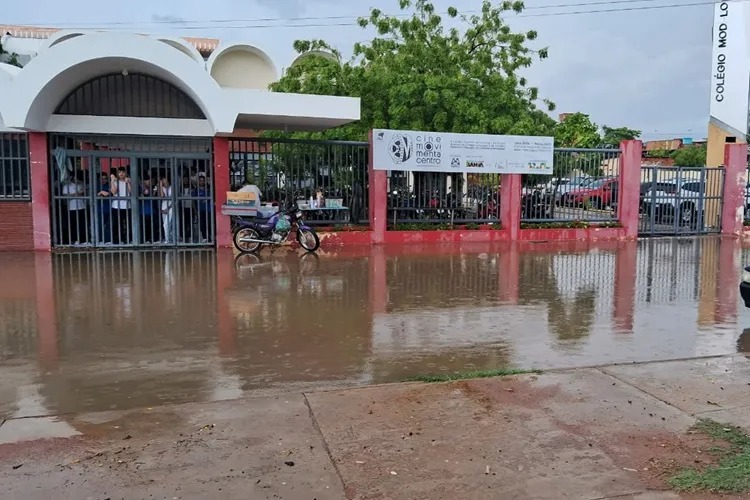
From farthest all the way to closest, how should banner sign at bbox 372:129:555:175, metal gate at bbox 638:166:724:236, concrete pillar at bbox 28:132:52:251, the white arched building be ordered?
metal gate at bbox 638:166:724:236
banner sign at bbox 372:129:555:175
concrete pillar at bbox 28:132:52:251
the white arched building

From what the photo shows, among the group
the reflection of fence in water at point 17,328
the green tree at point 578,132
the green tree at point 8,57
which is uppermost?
the green tree at point 8,57

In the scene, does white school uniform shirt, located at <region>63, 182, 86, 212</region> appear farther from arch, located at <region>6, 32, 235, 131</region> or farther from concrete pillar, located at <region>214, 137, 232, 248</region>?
concrete pillar, located at <region>214, 137, 232, 248</region>

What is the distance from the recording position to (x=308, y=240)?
14602 mm

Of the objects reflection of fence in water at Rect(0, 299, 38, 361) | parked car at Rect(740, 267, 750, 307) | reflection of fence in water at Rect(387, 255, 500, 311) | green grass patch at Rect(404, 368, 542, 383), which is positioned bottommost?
green grass patch at Rect(404, 368, 542, 383)

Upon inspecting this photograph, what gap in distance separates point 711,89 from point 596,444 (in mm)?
19826

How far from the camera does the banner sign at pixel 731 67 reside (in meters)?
20.2

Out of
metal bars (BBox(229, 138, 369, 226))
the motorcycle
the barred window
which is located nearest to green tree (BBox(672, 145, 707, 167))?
metal bars (BBox(229, 138, 369, 226))

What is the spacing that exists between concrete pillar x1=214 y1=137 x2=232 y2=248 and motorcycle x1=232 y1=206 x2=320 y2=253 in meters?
0.46

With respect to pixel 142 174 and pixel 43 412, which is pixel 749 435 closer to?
pixel 43 412

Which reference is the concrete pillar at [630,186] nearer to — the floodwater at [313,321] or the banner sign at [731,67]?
the banner sign at [731,67]

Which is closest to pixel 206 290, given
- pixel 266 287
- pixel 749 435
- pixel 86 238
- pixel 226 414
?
pixel 266 287

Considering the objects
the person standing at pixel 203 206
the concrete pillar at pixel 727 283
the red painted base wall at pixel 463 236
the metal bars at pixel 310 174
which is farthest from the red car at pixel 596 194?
the person standing at pixel 203 206

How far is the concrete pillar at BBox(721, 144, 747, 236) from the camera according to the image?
1930cm

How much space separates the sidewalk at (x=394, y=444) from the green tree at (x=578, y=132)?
35.1 metres
